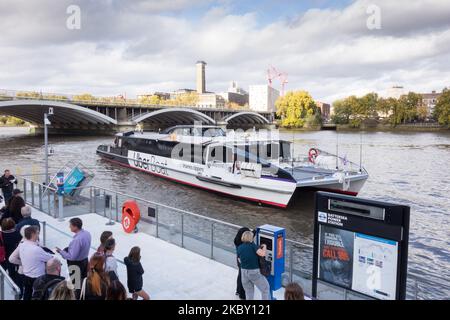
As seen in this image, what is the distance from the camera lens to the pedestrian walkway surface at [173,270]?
707 centimetres

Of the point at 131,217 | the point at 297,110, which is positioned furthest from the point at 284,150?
the point at 297,110

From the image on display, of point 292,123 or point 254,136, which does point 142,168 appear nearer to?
point 254,136

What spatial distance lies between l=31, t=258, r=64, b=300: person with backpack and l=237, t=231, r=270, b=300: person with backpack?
2.49m

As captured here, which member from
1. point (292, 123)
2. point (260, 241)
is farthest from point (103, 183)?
point (292, 123)

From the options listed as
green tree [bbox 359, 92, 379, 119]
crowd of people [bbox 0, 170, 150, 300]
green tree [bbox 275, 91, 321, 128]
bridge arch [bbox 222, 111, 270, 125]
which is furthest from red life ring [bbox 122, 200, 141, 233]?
green tree [bbox 359, 92, 379, 119]

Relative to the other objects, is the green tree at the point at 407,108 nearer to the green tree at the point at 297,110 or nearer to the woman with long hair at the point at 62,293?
the green tree at the point at 297,110

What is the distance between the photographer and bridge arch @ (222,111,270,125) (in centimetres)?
9389

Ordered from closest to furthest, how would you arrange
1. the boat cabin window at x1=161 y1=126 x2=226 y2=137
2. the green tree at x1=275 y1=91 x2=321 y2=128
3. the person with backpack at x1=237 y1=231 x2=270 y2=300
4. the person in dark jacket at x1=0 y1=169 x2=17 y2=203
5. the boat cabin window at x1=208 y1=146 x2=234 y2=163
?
the person with backpack at x1=237 y1=231 x2=270 y2=300 → the person in dark jacket at x1=0 y1=169 x2=17 y2=203 → the boat cabin window at x1=208 y1=146 x2=234 y2=163 → the boat cabin window at x1=161 y1=126 x2=226 y2=137 → the green tree at x1=275 y1=91 x2=321 y2=128

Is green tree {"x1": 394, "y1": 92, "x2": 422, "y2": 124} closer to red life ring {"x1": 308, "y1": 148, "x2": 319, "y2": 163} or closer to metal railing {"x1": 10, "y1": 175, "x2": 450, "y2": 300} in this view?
red life ring {"x1": 308, "y1": 148, "x2": 319, "y2": 163}

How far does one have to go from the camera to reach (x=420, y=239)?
14.2 meters

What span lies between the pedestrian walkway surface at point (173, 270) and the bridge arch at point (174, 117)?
5779cm

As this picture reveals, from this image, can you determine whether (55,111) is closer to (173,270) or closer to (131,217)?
(131,217)

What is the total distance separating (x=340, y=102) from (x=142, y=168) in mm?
101858

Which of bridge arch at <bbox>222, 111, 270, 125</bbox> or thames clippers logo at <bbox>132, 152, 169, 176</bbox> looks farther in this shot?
bridge arch at <bbox>222, 111, 270, 125</bbox>
